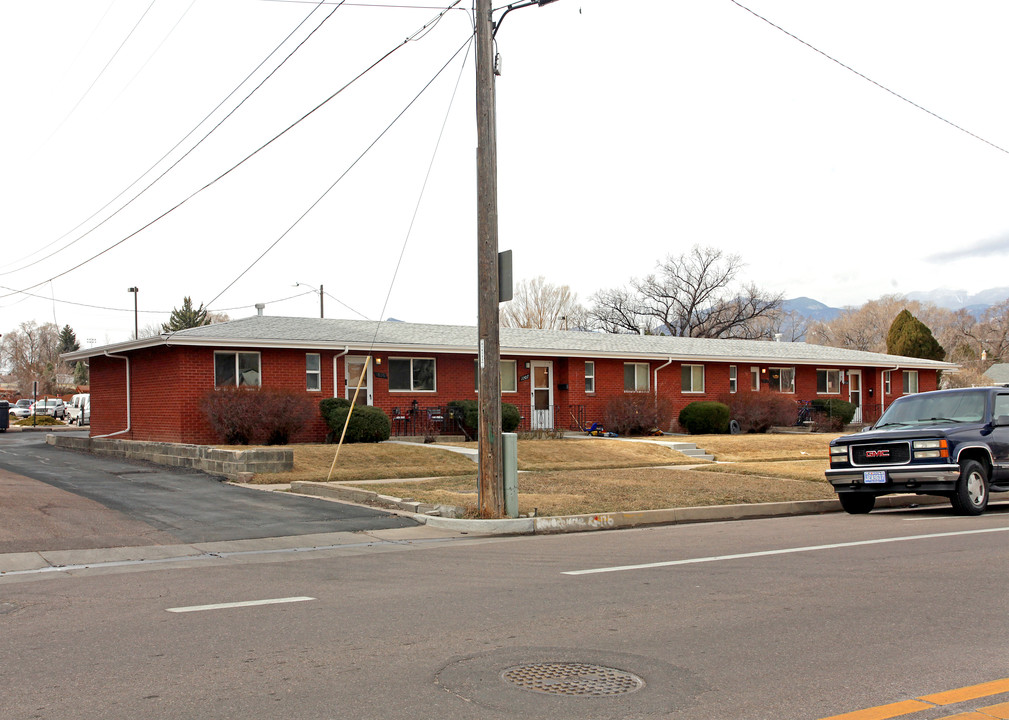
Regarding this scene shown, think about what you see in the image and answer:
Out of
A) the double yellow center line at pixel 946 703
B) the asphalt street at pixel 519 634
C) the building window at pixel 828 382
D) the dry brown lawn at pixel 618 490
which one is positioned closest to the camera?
the double yellow center line at pixel 946 703

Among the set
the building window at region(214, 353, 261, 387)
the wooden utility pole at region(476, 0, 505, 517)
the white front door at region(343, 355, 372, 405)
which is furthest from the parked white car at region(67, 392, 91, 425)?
the wooden utility pole at region(476, 0, 505, 517)

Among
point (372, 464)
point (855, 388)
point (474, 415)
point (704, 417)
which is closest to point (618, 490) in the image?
point (372, 464)

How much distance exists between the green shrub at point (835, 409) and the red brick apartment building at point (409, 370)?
1.18 metres

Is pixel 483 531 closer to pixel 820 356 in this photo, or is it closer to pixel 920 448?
pixel 920 448

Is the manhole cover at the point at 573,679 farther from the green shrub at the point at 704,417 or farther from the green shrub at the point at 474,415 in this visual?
the green shrub at the point at 704,417

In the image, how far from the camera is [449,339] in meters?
29.7

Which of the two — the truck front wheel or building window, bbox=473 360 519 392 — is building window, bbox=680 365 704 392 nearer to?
building window, bbox=473 360 519 392

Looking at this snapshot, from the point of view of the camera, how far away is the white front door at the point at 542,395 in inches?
1208

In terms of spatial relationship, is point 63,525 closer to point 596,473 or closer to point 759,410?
point 596,473

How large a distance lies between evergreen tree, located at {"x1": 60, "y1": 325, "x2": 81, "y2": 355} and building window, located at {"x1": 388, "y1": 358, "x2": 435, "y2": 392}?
292ft

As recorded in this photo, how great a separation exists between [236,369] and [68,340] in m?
92.1

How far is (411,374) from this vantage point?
93.0ft

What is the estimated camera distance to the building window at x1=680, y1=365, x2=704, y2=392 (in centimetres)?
3412

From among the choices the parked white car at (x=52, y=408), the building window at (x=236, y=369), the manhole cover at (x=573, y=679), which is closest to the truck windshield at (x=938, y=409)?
the manhole cover at (x=573, y=679)
